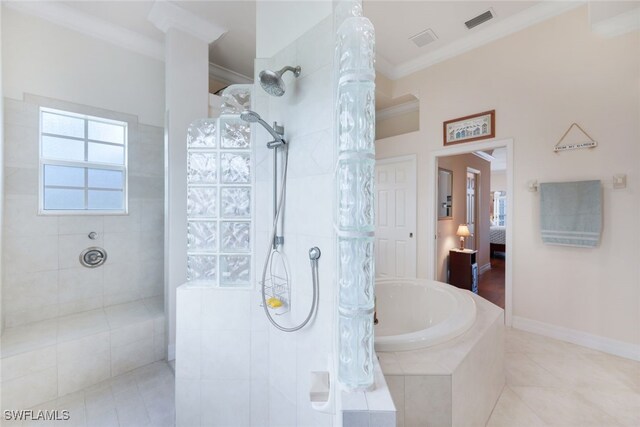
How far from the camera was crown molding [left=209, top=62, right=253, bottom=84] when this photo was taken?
3.02 meters

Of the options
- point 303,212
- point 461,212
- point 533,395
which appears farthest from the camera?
point 461,212

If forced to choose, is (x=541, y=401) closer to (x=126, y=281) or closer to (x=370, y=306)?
(x=370, y=306)

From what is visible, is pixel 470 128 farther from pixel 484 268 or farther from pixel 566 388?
pixel 484 268

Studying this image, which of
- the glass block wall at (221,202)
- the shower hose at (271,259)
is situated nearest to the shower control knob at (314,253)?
the shower hose at (271,259)

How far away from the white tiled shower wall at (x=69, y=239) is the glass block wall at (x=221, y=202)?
1466 mm

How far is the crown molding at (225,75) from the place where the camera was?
3016 millimetres

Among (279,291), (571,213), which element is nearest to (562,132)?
(571,213)

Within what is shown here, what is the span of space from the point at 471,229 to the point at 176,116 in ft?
16.2

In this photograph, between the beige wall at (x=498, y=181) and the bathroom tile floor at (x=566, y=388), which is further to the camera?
the beige wall at (x=498, y=181)

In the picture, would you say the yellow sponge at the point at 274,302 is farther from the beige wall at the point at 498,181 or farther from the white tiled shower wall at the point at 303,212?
the beige wall at the point at 498,181

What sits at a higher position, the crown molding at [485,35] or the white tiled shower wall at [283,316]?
the crown molding at [485,35]

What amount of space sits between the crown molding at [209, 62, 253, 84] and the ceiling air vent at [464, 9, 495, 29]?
2.54 metres

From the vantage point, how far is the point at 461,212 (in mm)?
4238

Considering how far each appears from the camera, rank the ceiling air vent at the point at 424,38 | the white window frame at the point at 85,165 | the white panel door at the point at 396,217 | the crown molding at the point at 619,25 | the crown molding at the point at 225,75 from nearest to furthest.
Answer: the crown molding at the point at 619,25 < the white window frame at the point at 85,165 < the ceiling air vent at the point at 424,38 < the crown molding at the point at 225,75 < the white panel door at the point at 396,217
